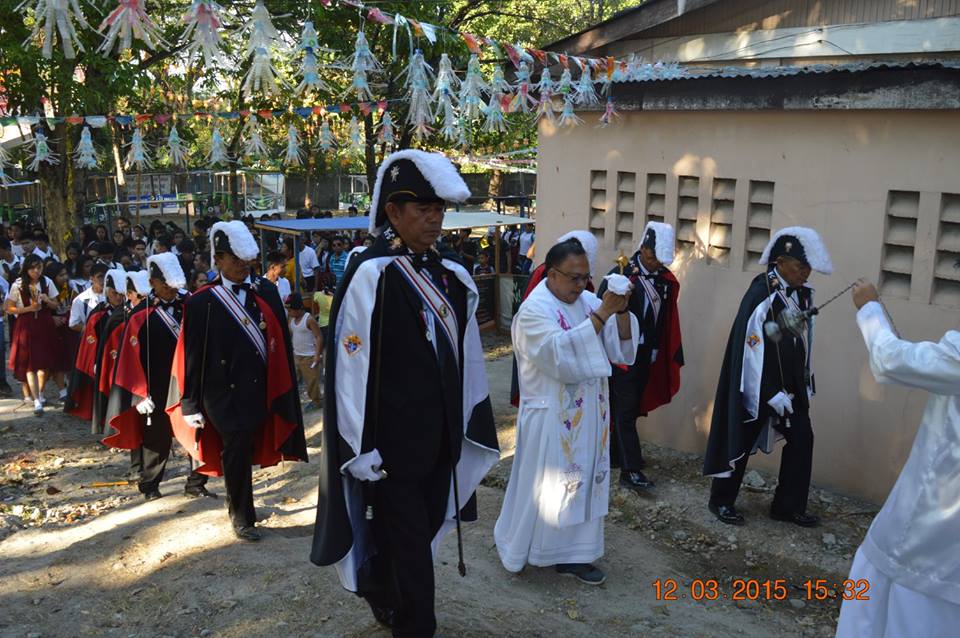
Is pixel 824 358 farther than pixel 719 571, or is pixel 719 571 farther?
pixel 824 358

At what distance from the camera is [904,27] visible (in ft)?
29.1

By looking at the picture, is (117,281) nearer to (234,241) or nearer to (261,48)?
(234,241)

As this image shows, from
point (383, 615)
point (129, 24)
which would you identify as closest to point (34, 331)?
point (129, 24)

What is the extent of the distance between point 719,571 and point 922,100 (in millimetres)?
3307

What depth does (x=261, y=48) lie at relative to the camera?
227 inches

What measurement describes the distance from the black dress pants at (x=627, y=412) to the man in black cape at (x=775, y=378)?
2.77ft

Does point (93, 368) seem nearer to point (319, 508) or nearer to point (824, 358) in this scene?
point (319, 508)

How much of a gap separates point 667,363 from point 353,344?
13.6 feet

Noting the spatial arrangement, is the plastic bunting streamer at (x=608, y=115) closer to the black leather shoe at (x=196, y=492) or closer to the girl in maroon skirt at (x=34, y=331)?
the black leather shoe at (x=196, y=492)

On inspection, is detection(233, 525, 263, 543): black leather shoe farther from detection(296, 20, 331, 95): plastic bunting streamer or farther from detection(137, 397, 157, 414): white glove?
detection(296, 20, 331, 95): plastic bunting streamer

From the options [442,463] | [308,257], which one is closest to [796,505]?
[442,463]

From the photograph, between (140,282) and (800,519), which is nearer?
(800,519)

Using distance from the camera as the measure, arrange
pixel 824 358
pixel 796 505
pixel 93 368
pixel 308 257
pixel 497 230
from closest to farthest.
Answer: pixel 796 505 < pixel 824 358 < pixel 93 368 < pixel 497 230 < pixel 308 257

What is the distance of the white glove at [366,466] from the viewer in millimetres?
3754
